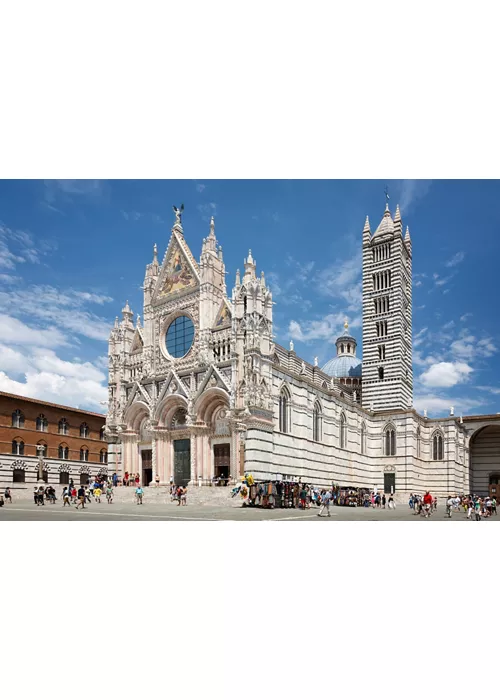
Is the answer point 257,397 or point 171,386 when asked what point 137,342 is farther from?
point 257,397

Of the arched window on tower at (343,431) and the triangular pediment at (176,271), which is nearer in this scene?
the triangular pediment at (176,271)

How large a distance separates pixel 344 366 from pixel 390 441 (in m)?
11.6

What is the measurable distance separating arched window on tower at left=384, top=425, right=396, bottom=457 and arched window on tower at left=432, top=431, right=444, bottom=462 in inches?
131

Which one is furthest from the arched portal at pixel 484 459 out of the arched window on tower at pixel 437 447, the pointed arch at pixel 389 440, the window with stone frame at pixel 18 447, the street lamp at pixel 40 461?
the window with stone frame at pixel 18 447

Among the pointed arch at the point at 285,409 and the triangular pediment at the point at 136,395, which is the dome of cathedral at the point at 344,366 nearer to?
the pointed arch at the point at 285,409

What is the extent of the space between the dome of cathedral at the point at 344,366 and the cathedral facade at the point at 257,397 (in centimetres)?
728

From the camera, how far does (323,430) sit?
32438 millimetres

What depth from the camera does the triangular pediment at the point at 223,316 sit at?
1102 inches

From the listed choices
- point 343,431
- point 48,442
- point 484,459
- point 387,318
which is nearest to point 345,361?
point 387,318

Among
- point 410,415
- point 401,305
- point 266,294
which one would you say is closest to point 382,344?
point 401,305

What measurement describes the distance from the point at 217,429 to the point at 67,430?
13609 mm

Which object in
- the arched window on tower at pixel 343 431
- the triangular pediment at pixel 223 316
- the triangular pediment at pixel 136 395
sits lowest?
the arched window on tower at pixel 343 431
